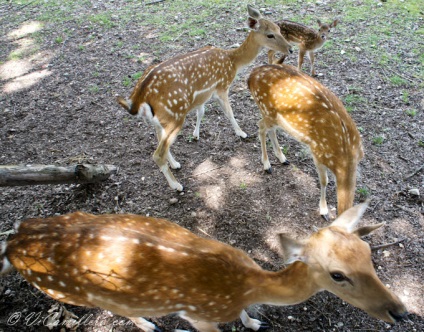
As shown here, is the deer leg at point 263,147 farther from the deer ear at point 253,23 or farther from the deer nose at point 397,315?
the deer nose at point 397,315

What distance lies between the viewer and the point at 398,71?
570cm

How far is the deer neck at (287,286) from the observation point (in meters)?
2.25

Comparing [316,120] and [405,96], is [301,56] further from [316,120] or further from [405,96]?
[316,120]

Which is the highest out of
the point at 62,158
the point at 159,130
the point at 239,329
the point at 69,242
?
the point at 69,242

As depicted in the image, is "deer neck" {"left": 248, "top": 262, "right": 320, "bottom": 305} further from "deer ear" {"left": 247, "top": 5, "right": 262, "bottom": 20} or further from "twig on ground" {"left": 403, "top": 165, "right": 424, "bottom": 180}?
"deer ear" {"left": 247, "top": 5, "right": 262, "bottom": 20}

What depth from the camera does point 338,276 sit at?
6.66ft

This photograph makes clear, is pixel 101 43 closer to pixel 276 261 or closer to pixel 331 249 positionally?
pixel 276 261

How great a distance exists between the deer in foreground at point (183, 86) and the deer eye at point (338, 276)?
2298 millimetres

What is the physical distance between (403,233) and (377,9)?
5843 mm

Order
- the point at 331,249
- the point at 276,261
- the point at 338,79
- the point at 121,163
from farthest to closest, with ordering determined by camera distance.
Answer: the point at 338,79 → the point at 121,163 → the point at 276,261 → the point at 331,249

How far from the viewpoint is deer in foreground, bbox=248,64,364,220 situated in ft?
10.6

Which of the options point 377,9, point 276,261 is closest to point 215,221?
point 276,261

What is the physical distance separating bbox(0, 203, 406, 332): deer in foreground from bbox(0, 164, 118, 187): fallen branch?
1018 mm

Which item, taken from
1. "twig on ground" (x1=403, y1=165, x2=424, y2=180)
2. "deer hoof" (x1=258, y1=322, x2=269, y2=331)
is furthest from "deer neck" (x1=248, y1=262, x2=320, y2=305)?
"twig on ground" (x1=403, y1=165, x2=424, y2=180)
